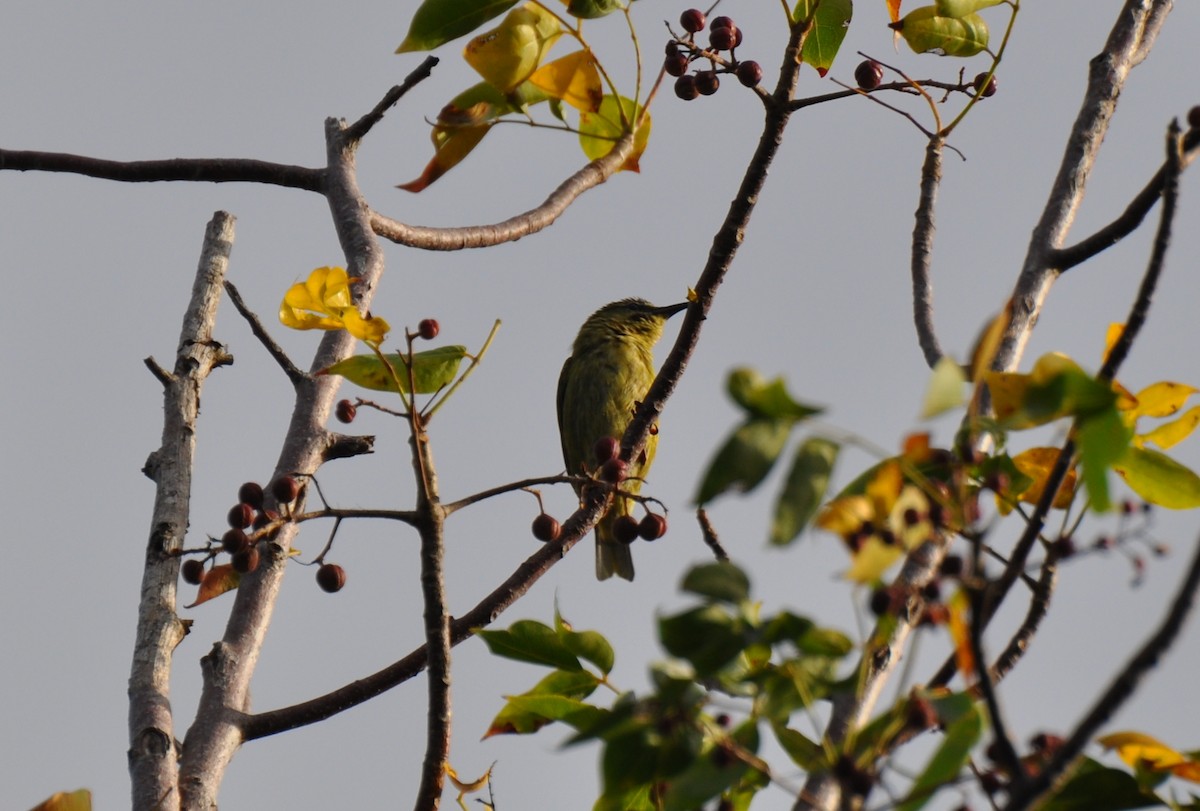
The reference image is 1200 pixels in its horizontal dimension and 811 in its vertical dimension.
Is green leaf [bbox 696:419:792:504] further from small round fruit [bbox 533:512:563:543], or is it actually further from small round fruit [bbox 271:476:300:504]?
small round fruit [bbox 533:512:563:543]

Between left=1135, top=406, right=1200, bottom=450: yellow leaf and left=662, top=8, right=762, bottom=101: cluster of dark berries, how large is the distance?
174 cm

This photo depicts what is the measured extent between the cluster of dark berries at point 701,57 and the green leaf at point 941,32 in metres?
0.44

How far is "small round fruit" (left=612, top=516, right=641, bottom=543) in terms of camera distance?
3.89 meters

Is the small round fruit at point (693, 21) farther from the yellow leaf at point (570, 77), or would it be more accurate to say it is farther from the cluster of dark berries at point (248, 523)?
the cluster of dark berries at point (248, 523)

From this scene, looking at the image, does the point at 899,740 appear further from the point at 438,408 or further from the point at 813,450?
the point at 438,408

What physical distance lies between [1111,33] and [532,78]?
59.8 inches

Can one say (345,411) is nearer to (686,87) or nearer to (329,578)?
(329,578)

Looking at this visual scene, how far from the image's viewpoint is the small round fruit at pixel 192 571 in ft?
11.9

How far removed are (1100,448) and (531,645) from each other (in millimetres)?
1272

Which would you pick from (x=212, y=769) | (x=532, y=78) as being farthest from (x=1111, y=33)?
(x=212, y=769)

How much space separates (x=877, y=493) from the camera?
167 centimetres

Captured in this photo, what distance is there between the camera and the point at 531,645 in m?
2.58

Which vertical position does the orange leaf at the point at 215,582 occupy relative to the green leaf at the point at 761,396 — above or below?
above

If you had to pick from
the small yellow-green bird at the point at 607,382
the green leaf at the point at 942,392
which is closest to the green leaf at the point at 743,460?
the green leaf at the point at 942,392
